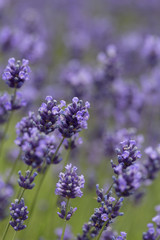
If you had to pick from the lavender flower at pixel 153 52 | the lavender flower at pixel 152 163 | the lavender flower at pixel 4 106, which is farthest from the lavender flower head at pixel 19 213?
the lavender flower at pixel 153 52

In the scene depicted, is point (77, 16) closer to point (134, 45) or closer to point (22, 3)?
point (22, 3)

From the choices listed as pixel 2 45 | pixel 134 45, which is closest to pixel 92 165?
pixel 2 45

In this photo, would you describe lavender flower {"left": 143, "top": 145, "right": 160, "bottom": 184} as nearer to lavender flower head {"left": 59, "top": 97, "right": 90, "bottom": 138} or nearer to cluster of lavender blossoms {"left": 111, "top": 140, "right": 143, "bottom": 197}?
cluster of lavender blossoms {"left": 111, "top": 140, "right": 143, "bottom": 197}

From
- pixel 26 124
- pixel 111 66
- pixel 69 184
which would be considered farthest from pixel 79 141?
pixel 111 66

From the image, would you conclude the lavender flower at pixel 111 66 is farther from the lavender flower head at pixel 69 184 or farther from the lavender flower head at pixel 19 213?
the lavender flower head at pixel 19 213

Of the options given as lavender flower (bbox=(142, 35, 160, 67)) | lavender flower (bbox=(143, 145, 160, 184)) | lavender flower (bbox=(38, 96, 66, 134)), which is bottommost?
lavender flower (bbox=(38, 96, 66, 134))

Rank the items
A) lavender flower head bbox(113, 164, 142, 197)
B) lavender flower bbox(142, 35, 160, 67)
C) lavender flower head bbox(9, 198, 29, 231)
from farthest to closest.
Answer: lavender flower bbox(142, 35, 160, 67) < lavender flower head bbox(9, 198, 29, 231) < lavender flower head bbox(113, 164, 142, 197)

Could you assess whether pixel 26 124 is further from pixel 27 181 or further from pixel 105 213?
pixel 105 213

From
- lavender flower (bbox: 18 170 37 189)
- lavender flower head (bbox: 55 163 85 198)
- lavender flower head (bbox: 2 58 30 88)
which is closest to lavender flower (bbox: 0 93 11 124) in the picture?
lavender flower head (bbox: 2 58 30 88)
